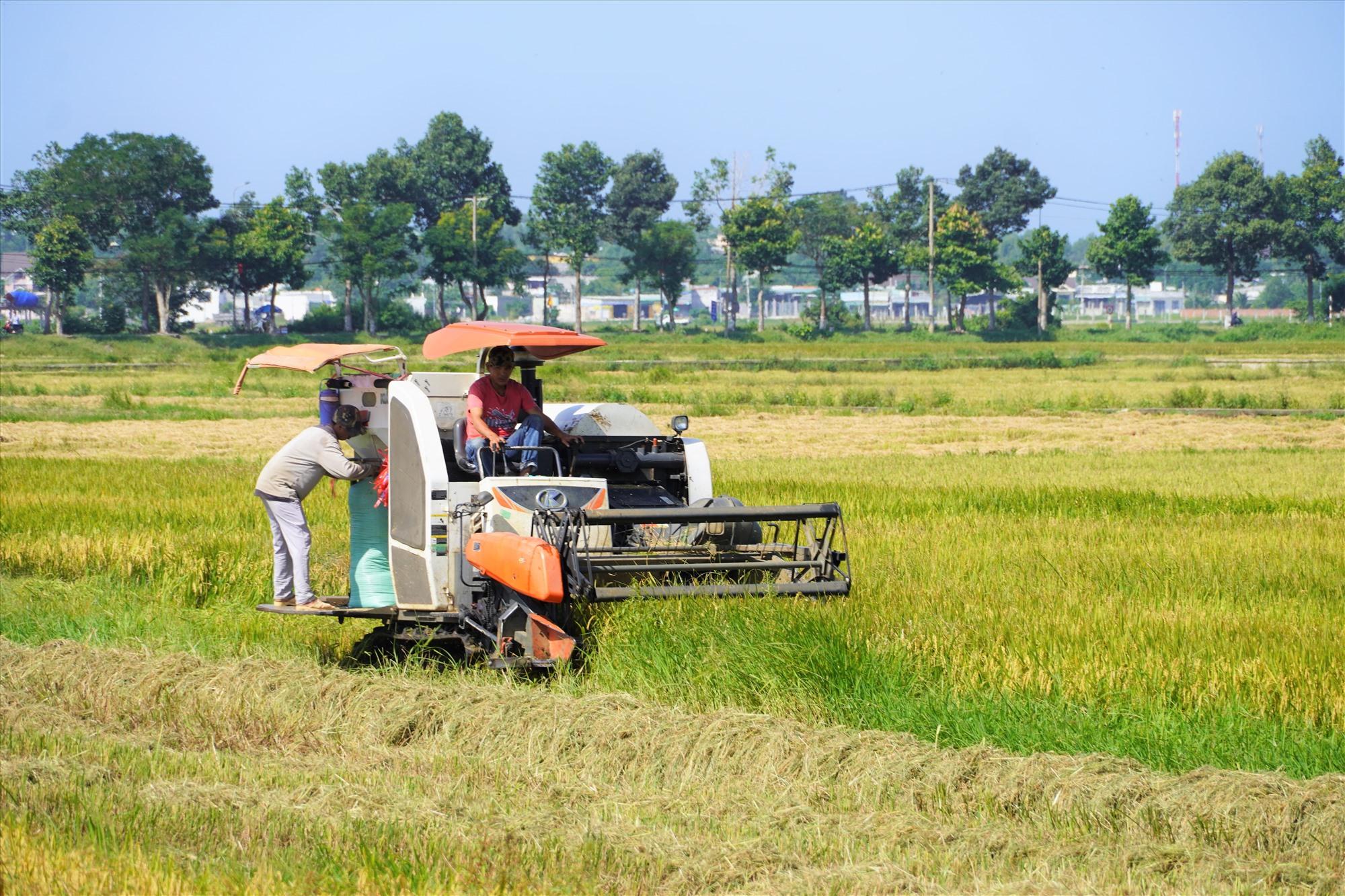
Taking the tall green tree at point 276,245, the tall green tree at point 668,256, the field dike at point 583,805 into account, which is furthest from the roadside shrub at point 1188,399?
the tall green tree at point 668,256

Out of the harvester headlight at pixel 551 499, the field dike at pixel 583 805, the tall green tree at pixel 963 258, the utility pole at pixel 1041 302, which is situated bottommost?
the field dike at pixel 583 805

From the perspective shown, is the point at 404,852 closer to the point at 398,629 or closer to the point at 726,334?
the point at 398,629

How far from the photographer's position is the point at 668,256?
96.4 metres

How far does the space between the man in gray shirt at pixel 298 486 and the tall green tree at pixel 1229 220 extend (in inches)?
3335

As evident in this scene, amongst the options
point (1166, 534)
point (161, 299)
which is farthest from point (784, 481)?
point (161, 299)

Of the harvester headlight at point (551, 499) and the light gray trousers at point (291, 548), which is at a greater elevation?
the harvester headlight at point (551, 499)

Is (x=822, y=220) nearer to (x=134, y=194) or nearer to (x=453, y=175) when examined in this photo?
(x=453, y=175)

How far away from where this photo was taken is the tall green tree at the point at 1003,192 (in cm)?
10450

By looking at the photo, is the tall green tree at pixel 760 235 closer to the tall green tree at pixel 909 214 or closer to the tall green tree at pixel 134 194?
the tall green tree at pixel 909 214

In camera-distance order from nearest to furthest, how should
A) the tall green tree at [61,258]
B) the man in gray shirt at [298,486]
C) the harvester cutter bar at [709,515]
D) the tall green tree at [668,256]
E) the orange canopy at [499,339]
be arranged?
1. the harvester cutter bar at [709,515]
2. the orange canopy at [499,339]
3. the man in gray shirt at [298,486]
4. the tall green tree at [61,258]
5. the tall green tree at [668,256]

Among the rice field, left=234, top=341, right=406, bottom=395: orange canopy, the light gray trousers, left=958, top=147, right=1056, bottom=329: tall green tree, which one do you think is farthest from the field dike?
left=958, top=147, right=1056, bottom=329: tall green tree

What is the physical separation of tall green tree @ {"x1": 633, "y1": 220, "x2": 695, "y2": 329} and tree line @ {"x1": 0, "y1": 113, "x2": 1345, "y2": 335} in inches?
5.0

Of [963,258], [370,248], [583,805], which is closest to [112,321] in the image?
[370,248]

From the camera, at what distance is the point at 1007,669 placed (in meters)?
8.46
